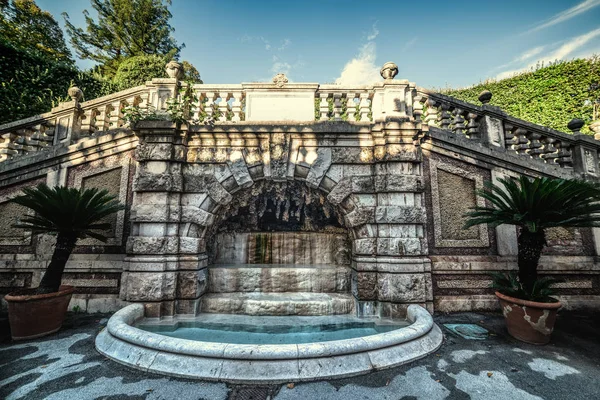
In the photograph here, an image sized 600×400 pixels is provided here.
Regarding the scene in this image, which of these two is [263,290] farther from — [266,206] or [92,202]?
[92,202]

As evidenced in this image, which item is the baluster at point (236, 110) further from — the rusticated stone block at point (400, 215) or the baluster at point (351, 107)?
the rusticated stone block at point (400, 215)

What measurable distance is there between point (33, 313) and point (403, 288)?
19.8ft

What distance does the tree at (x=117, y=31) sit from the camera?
1655 cm

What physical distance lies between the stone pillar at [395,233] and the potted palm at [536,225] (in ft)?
3.96

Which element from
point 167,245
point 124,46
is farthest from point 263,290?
point 124,46

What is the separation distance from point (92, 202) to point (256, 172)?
2.87 meters

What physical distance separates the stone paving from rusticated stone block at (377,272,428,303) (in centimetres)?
87

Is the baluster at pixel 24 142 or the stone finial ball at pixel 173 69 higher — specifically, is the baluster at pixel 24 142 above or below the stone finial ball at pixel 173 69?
below

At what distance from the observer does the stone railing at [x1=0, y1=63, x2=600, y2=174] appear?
5230 millimetres

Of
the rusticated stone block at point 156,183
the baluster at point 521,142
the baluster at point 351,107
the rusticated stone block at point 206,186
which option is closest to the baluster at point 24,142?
the rusticated stone block at point 156,183

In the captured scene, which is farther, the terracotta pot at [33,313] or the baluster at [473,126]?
the baluster at [473,126]

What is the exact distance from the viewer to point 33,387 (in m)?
2.62

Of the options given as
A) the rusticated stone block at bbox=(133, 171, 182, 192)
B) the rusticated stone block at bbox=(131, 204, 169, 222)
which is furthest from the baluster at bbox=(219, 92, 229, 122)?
the rusticated stone block at bbox=(131, 204, 169, 222)

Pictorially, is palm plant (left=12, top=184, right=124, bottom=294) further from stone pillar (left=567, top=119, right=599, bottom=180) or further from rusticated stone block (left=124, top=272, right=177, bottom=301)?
stone pillar (left=567, top=119, right=599, bottom=180)
